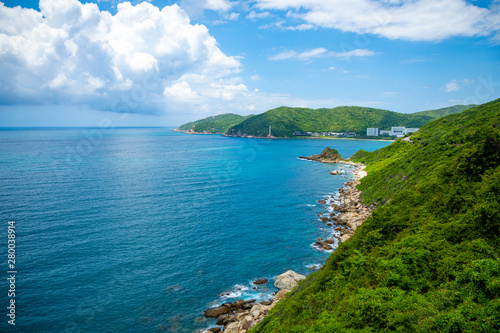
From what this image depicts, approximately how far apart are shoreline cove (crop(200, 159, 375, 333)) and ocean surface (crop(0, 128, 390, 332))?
162 cm

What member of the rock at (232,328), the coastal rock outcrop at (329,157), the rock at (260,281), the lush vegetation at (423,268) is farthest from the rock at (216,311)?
the coastal rock outcrop at (329,157)

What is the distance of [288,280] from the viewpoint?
3603cm

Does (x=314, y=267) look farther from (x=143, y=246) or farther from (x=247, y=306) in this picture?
(x=143, y=246)

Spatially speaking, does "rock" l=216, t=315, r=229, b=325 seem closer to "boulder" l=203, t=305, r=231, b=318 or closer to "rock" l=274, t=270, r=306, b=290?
"boulder" l=203, t=305, r=231, b=318

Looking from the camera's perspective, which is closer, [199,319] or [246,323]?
[246,323]

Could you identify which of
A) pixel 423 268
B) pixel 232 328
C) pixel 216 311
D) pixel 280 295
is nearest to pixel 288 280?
pixel 280 295

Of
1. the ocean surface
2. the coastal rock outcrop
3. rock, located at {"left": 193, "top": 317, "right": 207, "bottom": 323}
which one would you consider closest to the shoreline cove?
rock, located at {"left": 193, "top": 317, "right": 207, "bottom": 323}

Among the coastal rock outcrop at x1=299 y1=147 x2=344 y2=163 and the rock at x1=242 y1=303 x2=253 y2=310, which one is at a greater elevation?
the coastal rock outcrop at x1=299 y1=147 x2=344 y2=163

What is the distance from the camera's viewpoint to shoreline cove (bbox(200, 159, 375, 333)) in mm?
29125

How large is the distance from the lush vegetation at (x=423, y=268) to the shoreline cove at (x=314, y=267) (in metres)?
4.60

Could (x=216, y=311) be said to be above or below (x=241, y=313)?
below

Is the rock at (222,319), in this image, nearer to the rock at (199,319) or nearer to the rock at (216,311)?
the rock at (216,311)

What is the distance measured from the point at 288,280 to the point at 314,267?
266 inches

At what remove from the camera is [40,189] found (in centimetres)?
7225
